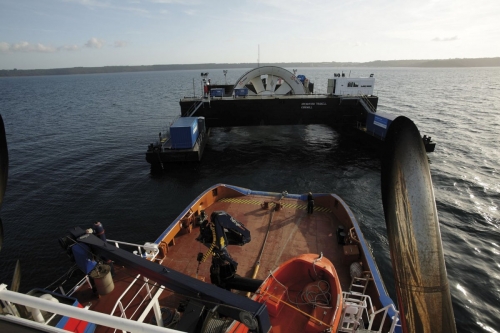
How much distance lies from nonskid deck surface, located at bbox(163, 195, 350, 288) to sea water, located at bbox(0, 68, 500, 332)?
259 inches

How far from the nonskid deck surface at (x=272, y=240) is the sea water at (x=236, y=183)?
21.6 ft

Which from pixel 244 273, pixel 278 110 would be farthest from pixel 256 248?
pixel 278 110

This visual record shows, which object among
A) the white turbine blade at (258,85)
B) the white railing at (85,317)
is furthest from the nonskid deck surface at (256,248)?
the white turbine blade at (258,85)

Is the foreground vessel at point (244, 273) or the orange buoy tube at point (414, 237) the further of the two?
the foreground vessel at point (244, 273)

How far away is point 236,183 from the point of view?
30.4 metres

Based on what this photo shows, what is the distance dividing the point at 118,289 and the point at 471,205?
1151 inches

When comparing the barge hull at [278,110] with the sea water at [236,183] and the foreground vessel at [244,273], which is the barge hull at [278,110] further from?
the foreground vessel at [244,273]

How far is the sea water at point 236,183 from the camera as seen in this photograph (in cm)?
1803

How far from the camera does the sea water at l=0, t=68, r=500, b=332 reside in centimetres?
1803

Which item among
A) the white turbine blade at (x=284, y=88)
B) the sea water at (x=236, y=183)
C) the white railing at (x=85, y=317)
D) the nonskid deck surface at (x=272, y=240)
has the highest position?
the white turbine blade at (x=284, y=88)

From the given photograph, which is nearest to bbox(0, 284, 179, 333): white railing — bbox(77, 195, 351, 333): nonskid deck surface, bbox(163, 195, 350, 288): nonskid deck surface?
bbox(77, 195, 351, 333): nonskid deck surface

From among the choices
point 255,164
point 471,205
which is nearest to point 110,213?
point 255,164

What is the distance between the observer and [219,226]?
776 centimetres

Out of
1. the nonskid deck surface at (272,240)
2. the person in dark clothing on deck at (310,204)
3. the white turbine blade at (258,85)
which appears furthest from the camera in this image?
the white turbine blade at (258,85)
